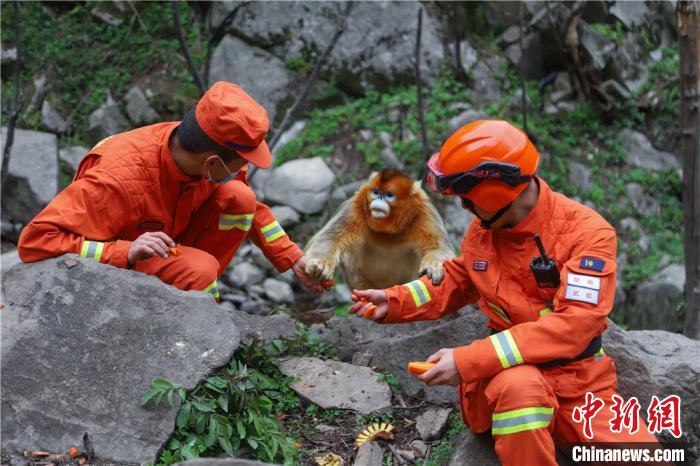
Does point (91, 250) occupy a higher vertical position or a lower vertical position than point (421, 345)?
higher

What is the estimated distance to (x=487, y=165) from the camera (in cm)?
331

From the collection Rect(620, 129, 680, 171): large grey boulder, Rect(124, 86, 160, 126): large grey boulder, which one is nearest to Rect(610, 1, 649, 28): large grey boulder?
Rect(620, 129, 680, 171): large grey boulder

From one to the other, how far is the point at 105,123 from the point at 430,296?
24.4 feet

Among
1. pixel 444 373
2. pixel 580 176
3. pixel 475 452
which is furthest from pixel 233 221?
pixel 580 176

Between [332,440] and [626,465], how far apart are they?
4.57ft

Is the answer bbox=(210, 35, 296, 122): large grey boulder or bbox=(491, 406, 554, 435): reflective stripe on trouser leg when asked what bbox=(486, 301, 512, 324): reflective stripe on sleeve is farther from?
bbox=(210, 35, 296, 122): large grey boulder

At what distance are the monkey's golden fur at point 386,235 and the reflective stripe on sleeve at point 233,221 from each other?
915 mm

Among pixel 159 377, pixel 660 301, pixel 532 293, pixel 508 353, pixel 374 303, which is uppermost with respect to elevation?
pixel 532 293

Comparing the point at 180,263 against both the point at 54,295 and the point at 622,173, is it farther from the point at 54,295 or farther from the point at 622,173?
the point at 622,173

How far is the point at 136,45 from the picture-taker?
11.0m

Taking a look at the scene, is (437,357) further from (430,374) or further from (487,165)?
(487,165)

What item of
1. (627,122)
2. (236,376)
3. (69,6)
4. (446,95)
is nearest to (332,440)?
(236,376)

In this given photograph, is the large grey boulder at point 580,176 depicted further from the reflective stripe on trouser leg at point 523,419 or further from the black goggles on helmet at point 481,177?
the reflective stripe on trouser leg at point 523,419

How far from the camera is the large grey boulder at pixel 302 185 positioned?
9.61 meters
